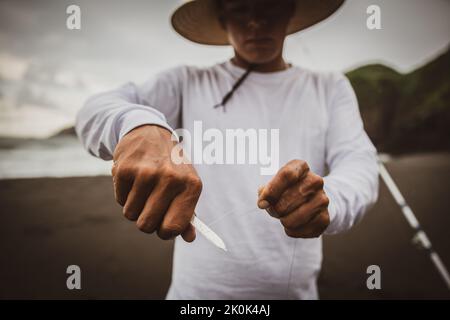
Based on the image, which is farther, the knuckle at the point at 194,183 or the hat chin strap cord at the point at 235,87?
the hat chin strap cord at the point at 235,87

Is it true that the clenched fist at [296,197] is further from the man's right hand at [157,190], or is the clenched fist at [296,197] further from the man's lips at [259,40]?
the man's lips at [259,40]

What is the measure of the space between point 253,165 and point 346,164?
0.15m

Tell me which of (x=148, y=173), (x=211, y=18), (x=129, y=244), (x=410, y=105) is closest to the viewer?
(x=148, y=173)

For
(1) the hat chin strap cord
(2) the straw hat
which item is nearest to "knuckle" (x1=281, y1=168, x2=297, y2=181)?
(1) the hat chin strap cord

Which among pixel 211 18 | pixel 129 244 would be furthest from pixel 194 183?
pixel 129 244

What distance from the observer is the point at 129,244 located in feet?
4.67

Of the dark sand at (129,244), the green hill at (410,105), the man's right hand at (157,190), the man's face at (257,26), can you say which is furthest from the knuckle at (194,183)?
the dark sand at (129,244)

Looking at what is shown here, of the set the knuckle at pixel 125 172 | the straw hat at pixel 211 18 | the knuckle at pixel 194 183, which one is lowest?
the knuckle at pixel 194 183

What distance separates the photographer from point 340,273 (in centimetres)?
117

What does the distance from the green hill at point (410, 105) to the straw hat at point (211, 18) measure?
16cm

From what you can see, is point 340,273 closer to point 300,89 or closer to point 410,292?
point 410,292

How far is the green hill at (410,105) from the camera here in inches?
27.9

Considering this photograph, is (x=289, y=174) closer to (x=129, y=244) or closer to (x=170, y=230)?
(x=170, y=230)

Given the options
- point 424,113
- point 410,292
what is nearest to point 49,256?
point 410,292
